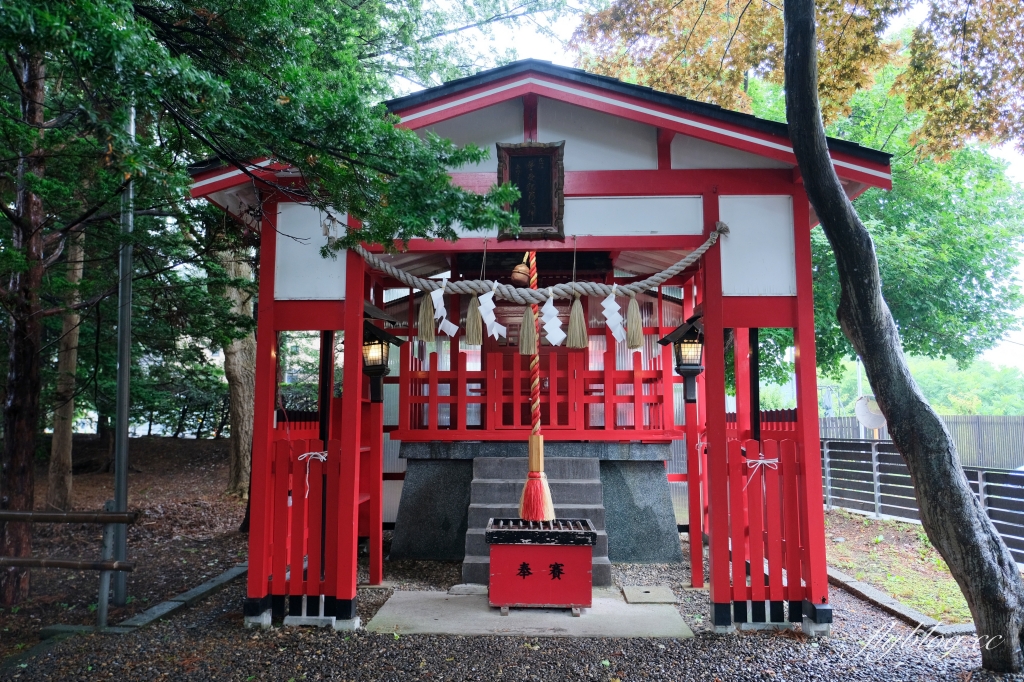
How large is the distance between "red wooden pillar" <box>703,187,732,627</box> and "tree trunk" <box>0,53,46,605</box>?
621cm

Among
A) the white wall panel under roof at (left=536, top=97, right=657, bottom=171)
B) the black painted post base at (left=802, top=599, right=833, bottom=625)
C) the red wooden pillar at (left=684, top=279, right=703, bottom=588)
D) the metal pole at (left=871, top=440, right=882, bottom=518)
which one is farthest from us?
the metal pole at (left=871, top=440, right=882, bottom=518)

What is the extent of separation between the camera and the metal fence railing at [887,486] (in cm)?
794

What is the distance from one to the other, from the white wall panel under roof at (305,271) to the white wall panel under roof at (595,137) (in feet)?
7.33

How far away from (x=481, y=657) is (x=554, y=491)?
2958 mm

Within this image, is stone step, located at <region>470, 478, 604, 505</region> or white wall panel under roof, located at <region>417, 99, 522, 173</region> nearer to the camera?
white wall panel under roof, located at <region>417, 99, 522, 173</region>

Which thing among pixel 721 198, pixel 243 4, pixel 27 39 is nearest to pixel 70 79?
pixel 243 4

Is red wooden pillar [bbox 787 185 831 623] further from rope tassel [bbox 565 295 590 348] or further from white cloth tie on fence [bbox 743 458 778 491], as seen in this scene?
rope tassel [bbox 565 295 590 348]

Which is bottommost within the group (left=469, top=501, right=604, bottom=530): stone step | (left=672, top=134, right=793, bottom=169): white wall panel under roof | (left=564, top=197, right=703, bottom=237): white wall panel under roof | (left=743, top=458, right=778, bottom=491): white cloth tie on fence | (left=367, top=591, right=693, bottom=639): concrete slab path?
(left=367, top=591, right=693, bottom=639): concrete slab path

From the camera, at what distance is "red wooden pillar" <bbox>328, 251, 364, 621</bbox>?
5.68 m

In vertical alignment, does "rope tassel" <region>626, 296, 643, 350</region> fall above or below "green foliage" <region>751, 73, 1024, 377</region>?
below

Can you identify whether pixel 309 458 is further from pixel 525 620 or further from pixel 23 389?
pixel 23 389

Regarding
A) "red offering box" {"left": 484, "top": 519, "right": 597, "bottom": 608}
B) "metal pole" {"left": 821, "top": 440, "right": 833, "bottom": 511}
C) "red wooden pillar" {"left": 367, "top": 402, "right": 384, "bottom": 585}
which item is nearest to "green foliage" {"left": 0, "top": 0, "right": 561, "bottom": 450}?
"red wooden pillar" {"left": 367, "top": 402, "right": 384, "bottom": 585}

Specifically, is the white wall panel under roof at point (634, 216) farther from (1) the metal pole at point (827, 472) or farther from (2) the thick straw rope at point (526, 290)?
(1) the metal pole at point (827, 472)

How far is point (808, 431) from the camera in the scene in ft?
18.4
